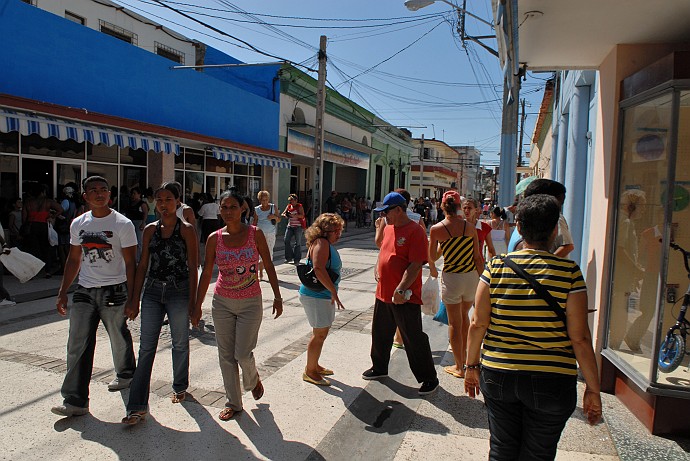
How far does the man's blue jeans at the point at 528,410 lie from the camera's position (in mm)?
2398

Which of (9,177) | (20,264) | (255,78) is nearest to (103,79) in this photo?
(9,177)

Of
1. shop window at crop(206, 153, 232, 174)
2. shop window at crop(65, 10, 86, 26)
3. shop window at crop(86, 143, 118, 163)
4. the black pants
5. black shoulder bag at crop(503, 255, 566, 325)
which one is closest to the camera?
black shoulder bag at crop(503, 255, 566, 325)

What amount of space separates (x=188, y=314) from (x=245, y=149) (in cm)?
1166

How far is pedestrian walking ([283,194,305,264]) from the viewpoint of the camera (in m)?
10.5

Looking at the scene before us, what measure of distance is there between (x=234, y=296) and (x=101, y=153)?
996 cm

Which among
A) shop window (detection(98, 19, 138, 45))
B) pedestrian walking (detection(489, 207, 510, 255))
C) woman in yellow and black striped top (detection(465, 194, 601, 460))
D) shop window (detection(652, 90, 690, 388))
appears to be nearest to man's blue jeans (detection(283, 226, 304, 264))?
pedestrian walking (detection(489, 207, 510, 255))

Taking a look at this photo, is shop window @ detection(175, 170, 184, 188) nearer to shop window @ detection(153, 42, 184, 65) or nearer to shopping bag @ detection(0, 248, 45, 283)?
shop window @ detection(153, 42, 184, 65)

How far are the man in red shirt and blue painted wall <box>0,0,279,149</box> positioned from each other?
8.68 m

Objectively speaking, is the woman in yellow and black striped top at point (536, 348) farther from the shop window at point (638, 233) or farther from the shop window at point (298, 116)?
the shop window at point (298, 116)

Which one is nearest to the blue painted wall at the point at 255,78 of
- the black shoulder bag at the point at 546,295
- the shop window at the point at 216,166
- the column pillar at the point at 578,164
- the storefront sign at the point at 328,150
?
the storefront sign at the point at 328,150

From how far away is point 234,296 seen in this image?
3.83 m

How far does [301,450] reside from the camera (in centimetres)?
350

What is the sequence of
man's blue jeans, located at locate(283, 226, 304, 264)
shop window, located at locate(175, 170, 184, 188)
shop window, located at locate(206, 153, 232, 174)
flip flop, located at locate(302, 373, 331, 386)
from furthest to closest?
shop window, located at locate(206, 153, 232, 174), shop window, located at locate(175, 170, 184, 188), man's blue jeans, located at locate(283, 226, 304, 264), flip flop, located at locate(302, 373, 331, 386)

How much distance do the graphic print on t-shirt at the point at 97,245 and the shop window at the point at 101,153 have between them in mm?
9007
